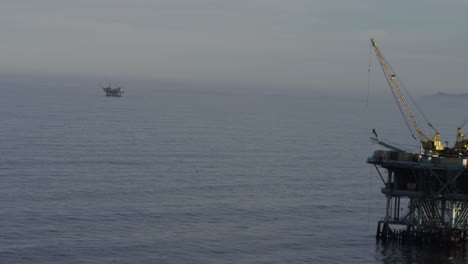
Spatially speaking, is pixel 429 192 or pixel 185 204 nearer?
pixel 429 192

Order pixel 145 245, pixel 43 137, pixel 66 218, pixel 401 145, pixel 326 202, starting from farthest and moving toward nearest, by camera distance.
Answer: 1. pixel 401 145
2. pixel 43 137
3. pixel 326 202
4. pixel 66 218
5. pixel 145 245

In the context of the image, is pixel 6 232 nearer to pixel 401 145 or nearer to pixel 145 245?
pixel 145 245

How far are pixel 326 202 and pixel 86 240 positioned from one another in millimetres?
33287

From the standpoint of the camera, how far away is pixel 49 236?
72062 mm

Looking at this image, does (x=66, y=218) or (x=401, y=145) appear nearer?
(x=66, y=218)

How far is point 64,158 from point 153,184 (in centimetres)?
2530

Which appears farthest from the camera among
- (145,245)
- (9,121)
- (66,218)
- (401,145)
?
(9,121)

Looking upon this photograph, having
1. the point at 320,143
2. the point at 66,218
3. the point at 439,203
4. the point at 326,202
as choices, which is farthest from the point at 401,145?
the point at 66,218

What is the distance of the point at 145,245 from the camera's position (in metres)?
70.9

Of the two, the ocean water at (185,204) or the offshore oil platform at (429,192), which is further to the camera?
the offshore oil platform at (429,192)

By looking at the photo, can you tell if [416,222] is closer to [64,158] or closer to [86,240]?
[86,240]

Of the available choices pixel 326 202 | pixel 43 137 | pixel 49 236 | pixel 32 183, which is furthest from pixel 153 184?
pixel 43 137

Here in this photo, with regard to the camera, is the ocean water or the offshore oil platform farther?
the offshore oil platform

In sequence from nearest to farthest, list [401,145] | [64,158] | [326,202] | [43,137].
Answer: [326,202], [64,158], [43,137], [401,145]
